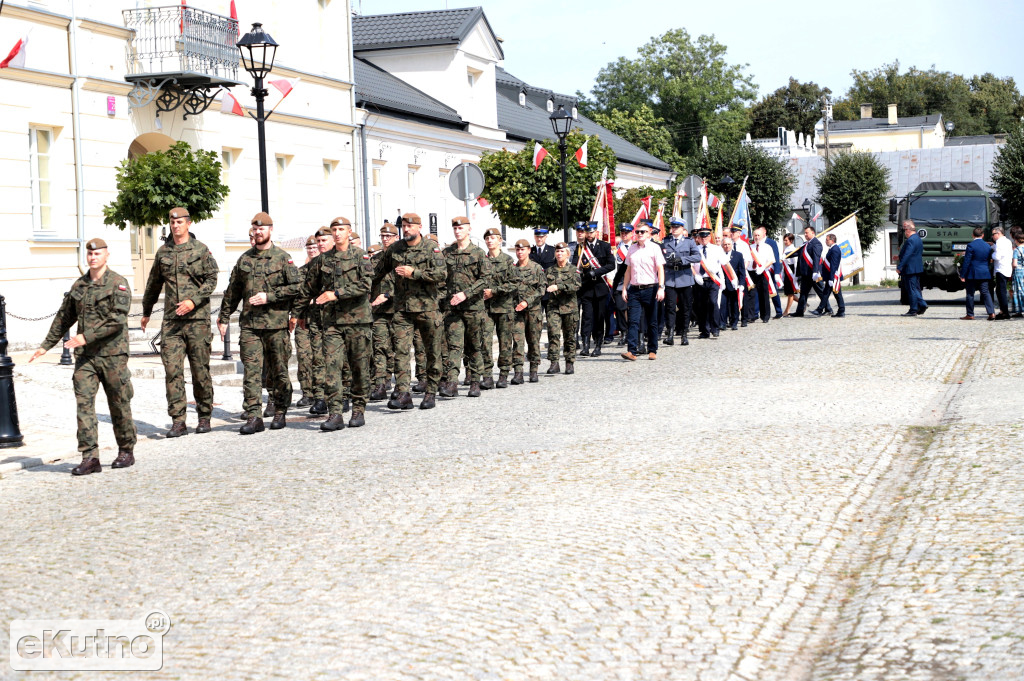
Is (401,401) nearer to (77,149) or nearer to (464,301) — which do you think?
(464,301)

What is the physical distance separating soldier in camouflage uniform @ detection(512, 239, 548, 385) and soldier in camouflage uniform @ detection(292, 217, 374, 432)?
3557 millimetres

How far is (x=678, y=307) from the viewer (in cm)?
2078

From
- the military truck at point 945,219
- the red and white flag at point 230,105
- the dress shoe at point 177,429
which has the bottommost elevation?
the dress shoe at point 177,429

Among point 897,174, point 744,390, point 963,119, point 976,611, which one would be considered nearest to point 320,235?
point 744,390

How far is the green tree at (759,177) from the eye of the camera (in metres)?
66.0

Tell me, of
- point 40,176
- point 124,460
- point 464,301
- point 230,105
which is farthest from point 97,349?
point 230,105

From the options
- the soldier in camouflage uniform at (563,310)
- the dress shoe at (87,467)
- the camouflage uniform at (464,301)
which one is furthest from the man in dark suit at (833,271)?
the dress shoe at (87,467)

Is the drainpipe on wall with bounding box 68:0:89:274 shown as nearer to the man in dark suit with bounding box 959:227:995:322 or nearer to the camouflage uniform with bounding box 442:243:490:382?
the camouflage uniform with bounding box 442:243:490:382

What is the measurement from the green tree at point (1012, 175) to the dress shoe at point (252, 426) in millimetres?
47383

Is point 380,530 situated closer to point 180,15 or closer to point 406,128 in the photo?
point 180,15

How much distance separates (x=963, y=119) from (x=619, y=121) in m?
38.1

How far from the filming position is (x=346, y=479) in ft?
27.9

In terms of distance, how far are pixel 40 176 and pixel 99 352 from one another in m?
12.1

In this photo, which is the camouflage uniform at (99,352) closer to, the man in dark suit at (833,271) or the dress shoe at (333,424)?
the dress shoe at (333,424)
